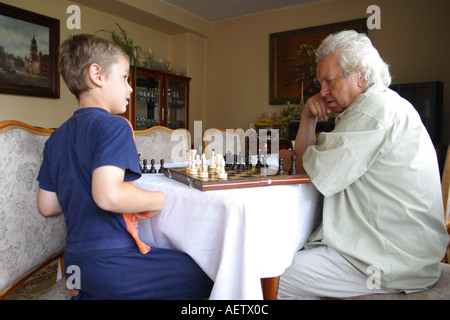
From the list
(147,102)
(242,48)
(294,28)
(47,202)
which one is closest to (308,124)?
(47,202)

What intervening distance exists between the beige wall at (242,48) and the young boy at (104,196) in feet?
12.7

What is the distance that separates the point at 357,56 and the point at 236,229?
0.99 meters

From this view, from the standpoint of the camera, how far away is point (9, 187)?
130 centimetres

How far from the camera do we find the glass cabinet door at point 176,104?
6126 mm

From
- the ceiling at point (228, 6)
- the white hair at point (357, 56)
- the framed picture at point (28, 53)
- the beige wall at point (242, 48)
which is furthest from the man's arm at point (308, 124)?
the ceiling at point (228, 6)

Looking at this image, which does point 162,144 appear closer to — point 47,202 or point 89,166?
point 47,202

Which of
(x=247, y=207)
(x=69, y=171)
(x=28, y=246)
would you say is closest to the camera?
(x=247, y=207)

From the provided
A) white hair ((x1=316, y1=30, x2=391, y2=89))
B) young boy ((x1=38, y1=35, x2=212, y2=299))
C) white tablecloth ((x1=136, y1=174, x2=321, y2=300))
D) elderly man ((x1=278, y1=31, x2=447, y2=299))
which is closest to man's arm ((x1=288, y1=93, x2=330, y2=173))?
white hair ((x1=316, y1=30, x2=391, y2=89))

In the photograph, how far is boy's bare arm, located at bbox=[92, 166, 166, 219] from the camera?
3.30 feet

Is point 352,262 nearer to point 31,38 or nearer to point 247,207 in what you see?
point 247,207

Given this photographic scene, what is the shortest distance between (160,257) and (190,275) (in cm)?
12

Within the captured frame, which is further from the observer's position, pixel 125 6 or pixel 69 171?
pixel 125 6

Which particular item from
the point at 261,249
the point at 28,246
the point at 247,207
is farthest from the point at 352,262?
the point at 28,246

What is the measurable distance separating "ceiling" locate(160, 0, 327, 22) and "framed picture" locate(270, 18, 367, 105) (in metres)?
0.47
